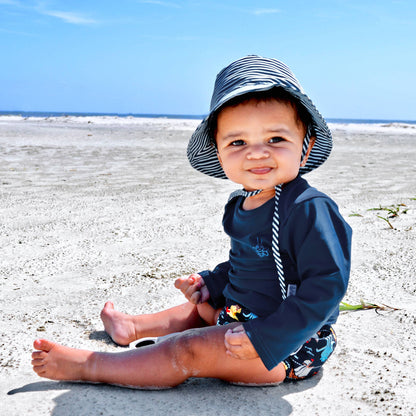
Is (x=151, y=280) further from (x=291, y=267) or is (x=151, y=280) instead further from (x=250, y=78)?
(x=250, y=78)

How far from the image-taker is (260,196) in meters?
1.67

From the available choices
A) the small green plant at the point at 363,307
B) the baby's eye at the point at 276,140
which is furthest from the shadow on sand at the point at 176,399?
the baby's eye at the point at 276,140

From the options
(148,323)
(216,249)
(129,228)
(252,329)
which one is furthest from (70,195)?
(252,329)

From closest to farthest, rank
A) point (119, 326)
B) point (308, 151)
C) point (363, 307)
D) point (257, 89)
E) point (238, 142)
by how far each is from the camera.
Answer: point (257, 89)
point (238, 142)
point (308, 151)
point (119, 326)
point (363, 307)

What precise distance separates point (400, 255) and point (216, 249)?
1031 millimetres

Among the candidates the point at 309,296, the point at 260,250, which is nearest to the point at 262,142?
the point at 260,250

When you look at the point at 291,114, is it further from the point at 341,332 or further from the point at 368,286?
the point at 368,286

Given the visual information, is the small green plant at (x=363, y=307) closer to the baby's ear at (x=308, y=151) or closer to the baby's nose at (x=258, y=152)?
the baby's ear at (x=308, y=151)

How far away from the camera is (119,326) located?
183cm

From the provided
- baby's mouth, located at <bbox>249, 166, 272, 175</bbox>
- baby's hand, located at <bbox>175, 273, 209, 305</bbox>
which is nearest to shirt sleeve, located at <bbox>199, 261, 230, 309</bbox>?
baby's hand, located at <bbox>175, 273, 209, 305</bbox>

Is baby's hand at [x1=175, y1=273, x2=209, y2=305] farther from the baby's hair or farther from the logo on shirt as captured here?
the baby's hair

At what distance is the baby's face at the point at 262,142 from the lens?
1.50m

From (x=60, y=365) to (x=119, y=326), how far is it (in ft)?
1.20

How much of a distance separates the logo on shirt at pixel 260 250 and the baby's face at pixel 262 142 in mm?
188
